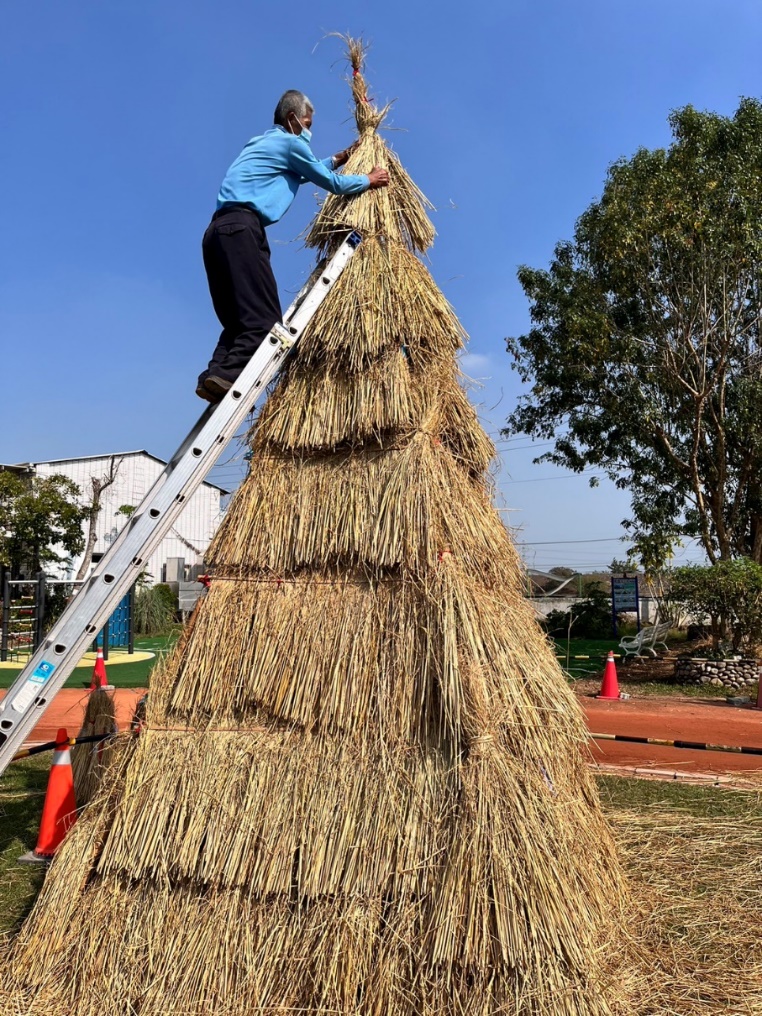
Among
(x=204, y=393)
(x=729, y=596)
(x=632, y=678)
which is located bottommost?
(x=632, y=678)

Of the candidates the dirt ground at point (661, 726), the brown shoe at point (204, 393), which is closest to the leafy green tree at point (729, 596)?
the dirt ground at point (661, 726)

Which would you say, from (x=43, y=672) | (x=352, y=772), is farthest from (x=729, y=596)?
(x=43, y=672)

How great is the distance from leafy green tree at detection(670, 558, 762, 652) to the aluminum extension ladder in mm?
12578

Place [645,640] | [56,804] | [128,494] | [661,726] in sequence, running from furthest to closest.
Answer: [128,494] < [645,640] < [661,726] < [56,804]

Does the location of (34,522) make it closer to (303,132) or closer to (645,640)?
(645,640)

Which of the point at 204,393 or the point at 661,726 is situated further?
the point at 661,726

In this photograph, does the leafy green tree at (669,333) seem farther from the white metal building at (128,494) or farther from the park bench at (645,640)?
the white metal building at (128,494)

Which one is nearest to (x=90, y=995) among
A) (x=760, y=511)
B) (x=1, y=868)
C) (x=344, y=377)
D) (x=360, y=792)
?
(x=360, y=792)

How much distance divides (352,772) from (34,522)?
66.0 feet

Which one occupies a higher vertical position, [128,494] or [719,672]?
[128,494]

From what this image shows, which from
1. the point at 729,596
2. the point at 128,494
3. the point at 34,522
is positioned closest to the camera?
the point at 729,596

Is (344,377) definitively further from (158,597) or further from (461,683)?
(158,597)

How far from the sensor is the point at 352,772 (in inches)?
132

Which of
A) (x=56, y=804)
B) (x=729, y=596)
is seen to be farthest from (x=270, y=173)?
(x=729, y=596)
